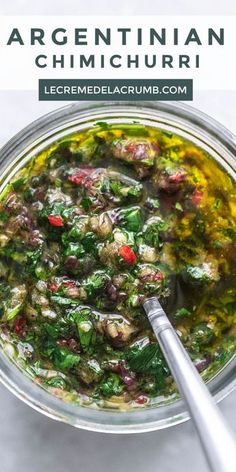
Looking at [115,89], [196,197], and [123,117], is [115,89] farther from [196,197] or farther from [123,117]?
[196,197]

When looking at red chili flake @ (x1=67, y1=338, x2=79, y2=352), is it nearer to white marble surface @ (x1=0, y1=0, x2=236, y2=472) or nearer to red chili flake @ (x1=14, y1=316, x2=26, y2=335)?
red chili flake @ (x1=14, y1=316, x2=26, y2=335)

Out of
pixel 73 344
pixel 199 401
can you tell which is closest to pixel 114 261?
pixel 73 344

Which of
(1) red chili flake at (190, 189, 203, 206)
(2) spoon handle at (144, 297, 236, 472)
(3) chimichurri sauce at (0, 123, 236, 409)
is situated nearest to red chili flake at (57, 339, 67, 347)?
(3) chimichurri sauce at (0, 123, 236, 409)

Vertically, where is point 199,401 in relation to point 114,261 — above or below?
below

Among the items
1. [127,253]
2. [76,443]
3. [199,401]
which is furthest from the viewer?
[76,443]

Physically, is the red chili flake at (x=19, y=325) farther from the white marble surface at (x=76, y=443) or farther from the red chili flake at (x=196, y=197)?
the red chili flake at (x=196, y=197)

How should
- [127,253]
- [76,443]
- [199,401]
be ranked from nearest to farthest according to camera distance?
1. [199,401]
2. [127,253]
3. [76,443]

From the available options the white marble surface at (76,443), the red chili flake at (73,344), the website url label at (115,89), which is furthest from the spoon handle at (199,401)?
the website url label at (115,89)
